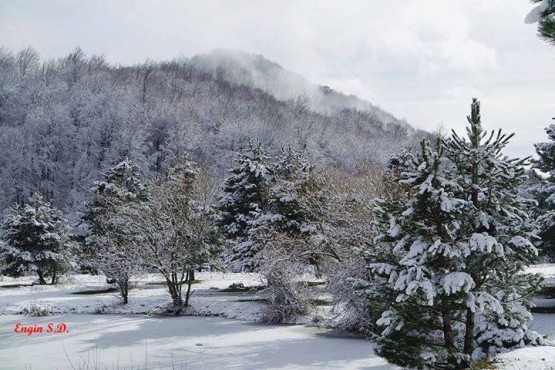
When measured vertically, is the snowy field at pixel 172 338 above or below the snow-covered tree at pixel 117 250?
below

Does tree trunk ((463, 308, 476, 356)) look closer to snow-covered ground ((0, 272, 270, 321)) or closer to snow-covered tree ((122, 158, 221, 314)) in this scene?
snow-covered ground ((0, 272, 270, 321))

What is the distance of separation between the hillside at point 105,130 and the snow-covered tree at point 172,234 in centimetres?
2767

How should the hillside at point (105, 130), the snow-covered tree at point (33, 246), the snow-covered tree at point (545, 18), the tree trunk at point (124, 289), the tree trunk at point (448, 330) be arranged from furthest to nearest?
1. the hillside at point (105, 130)
2. the snow-covered tree at point (33, 246)
3. the tree trunk at point (124, 289)
4. the tree trunk at point (448, 330)
5. the snow-covered tree at point (545, 18)

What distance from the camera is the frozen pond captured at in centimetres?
1441

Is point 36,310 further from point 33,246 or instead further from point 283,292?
point 283,292

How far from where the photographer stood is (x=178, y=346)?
17.2 m

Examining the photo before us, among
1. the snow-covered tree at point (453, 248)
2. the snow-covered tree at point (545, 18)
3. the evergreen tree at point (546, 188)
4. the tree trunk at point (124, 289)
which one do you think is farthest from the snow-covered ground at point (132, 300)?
the snow-covered tree at point (545, 18)

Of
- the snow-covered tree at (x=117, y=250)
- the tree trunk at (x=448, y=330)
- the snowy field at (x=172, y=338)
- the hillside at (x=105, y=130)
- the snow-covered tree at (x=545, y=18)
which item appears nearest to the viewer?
the snow-covered tree at (x=545, y=18)

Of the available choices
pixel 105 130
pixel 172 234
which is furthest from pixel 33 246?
pixel 105 130

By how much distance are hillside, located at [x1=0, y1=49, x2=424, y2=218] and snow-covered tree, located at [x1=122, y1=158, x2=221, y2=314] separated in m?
27.7

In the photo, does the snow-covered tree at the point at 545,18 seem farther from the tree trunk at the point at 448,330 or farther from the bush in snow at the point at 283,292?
the bush in snow at the point at 283,292

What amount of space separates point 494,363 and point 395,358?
2.02 m

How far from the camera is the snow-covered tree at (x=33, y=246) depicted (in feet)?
107

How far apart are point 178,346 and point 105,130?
62771mm
